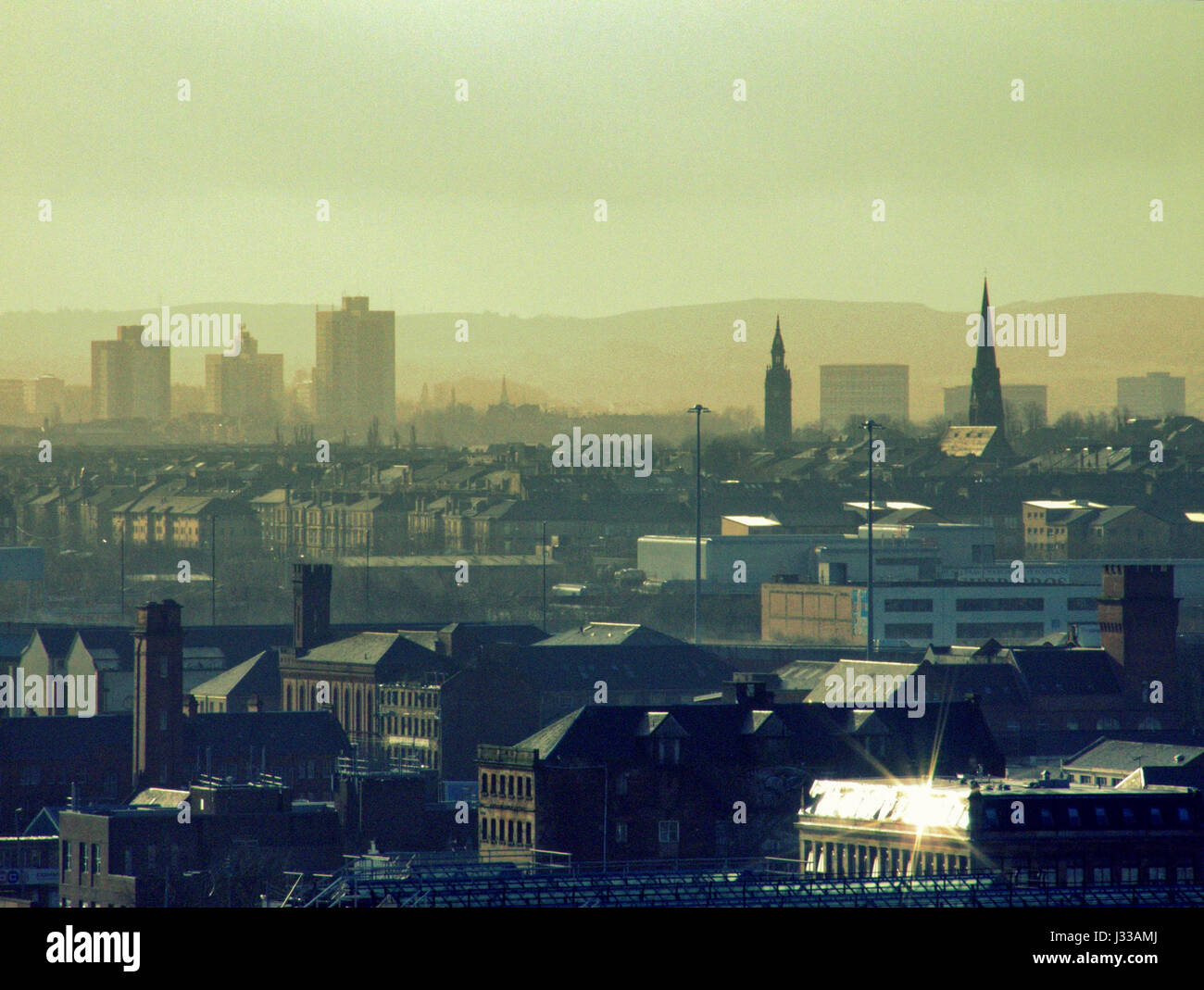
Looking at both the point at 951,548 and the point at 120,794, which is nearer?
the point at 120,794

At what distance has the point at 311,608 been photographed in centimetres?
10844

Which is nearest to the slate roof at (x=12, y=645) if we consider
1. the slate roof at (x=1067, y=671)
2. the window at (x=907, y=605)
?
the window at (x=907, y=605)

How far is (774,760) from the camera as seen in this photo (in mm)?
78125

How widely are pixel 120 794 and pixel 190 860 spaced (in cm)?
1375

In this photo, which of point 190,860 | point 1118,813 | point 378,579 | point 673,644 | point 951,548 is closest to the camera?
point 1118,813

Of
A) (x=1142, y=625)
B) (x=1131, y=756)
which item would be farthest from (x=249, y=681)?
(x=1131, y=756)

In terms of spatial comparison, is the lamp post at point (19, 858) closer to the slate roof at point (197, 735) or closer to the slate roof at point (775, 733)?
the slate roof at point (197, 735)

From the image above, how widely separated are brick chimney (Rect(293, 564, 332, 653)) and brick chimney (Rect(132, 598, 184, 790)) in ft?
55.9

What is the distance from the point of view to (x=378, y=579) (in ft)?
522

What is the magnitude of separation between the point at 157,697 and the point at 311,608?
20980mm

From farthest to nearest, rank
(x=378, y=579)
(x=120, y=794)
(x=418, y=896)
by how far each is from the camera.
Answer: (x=378, y=579)
(x=120, y=794)
(x=418, y=896)

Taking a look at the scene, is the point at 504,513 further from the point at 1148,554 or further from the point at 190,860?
the point at 190,860
